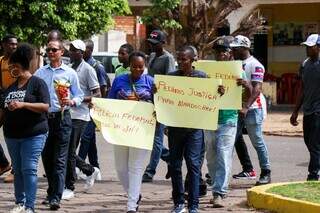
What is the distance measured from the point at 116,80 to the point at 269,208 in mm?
2145

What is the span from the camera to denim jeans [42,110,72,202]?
8.66 metres

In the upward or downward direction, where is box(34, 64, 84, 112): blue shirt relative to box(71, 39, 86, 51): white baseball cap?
downward

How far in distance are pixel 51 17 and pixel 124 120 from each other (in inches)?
485

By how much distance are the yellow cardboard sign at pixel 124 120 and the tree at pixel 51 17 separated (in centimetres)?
1187

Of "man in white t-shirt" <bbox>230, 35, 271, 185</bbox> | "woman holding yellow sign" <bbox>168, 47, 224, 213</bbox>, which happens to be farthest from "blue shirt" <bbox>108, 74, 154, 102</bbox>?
"man in white t-shirt" <bbox>230, 35, 271, 185</bbox>

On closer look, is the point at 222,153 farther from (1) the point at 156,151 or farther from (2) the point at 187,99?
(1) the point at 156,151

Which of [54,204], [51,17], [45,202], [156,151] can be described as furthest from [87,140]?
[51,17]

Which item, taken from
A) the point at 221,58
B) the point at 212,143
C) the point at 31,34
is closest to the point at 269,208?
the point at 212,143

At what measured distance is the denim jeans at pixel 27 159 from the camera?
791 cm

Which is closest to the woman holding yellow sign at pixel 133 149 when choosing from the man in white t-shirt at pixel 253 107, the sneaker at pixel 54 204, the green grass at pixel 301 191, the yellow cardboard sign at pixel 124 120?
the yellow cardboard sign at pixel 124 120

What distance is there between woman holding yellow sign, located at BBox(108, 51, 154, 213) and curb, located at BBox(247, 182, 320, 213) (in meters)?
1.32

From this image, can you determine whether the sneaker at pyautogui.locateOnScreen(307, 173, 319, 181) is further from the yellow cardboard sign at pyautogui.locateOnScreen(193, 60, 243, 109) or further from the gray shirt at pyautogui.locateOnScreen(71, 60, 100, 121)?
the gray shirt at pyautogui.locateOnScreen(71, 60, 100, 121)

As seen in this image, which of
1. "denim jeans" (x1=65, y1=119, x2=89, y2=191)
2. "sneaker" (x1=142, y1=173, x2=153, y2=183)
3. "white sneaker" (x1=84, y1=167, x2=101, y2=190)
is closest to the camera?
"denim jeans" (x1=65, y1=119, x2=89, y2=191)

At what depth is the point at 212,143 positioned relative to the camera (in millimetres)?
9164
